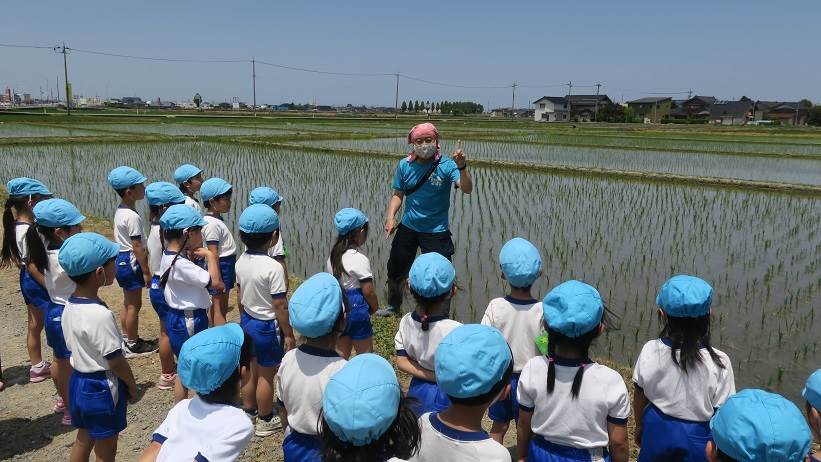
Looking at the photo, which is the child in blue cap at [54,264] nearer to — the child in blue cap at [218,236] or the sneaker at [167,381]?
the sneaker at [167,381]

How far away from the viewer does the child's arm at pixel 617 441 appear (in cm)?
227

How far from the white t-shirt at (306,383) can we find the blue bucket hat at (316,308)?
12 centimetres

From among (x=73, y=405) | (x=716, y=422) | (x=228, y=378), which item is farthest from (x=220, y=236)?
(x=716, y=422)

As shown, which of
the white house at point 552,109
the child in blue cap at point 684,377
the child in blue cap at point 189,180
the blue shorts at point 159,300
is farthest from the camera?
the white house at point 552,109

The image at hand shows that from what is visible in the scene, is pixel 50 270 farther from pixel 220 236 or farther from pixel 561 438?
pixel 561 438

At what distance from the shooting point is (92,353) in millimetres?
2855

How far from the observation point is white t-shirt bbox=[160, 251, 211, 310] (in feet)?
11.7

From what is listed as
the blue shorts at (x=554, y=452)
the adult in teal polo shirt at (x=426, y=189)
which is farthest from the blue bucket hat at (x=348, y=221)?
the blue shorts at (x=554, y=452)

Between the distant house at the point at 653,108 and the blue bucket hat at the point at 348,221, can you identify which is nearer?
the blue bucket hat at the point at 348,221

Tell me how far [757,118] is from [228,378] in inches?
3130

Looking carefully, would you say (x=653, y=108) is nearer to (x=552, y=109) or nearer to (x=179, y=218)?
(x=552, y=109)

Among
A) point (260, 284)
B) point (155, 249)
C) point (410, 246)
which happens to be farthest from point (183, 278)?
point (410, 246)

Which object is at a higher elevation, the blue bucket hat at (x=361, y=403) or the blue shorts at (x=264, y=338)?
the blue bucket hat at (x=361, y=403)

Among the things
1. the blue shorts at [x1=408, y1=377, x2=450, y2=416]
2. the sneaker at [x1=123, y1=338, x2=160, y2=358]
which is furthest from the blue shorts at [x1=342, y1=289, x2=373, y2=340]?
the sneaker at [x1=123, y1=338, x2=160, y2=358]
